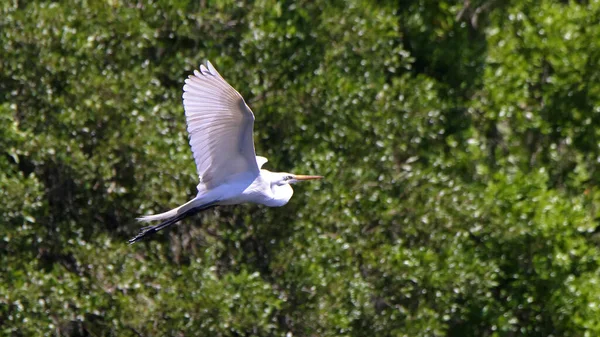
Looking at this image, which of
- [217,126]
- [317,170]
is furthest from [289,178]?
[217,126]

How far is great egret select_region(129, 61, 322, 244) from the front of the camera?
8070 millimetres

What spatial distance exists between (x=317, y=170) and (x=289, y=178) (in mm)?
992

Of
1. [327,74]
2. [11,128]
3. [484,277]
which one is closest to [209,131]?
[11,128]

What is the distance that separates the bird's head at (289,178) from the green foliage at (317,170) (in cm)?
57

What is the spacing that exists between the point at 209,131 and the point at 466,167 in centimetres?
389

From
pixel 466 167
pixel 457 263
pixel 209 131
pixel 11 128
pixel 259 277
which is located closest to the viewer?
pixel 209 131

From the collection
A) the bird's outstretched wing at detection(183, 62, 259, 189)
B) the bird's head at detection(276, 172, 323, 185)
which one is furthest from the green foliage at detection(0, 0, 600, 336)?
the bird's outstretched wing at detection(183, 62, 259, 189)

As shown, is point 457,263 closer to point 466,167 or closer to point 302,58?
point 466,167

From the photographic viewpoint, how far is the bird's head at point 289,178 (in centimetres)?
912

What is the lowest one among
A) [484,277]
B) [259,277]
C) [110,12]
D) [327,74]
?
[484,277]

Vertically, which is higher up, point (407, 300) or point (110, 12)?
point (110, 12)

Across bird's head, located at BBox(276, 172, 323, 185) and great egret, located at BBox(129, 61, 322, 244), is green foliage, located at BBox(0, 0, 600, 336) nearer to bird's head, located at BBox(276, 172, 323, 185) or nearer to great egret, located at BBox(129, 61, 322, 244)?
bird's head, located at BBox(276, 172, 323, 185)

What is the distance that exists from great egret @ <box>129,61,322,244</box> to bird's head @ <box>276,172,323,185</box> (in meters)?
0.01

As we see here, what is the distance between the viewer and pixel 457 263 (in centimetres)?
1085
